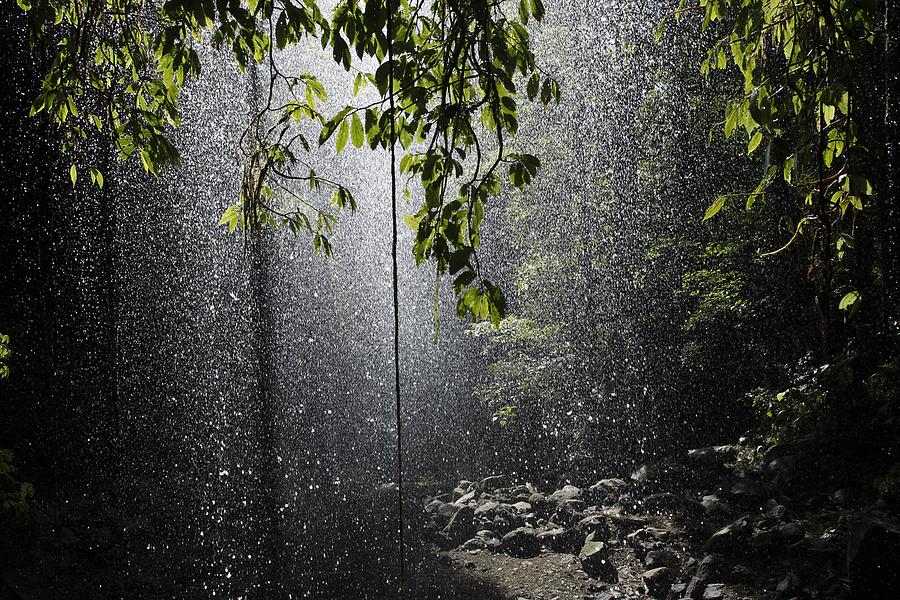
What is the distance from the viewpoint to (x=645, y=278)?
853cm

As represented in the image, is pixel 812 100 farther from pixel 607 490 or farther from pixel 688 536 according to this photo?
pixel 607 490

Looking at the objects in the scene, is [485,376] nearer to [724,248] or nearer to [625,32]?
[724,248]

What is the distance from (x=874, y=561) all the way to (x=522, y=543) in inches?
155

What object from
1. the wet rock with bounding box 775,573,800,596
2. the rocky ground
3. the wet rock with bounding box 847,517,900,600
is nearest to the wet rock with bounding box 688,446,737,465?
the rocky ground

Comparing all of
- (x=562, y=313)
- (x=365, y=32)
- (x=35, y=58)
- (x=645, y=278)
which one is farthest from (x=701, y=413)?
(x=35, y=58)

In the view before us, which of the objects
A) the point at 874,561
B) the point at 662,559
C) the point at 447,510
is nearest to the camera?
the point at 874,561

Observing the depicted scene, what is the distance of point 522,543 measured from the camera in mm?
6801

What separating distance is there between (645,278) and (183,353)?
8.59 m

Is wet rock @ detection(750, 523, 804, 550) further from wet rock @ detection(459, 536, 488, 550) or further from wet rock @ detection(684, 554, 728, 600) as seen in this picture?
wet rock @ detection(459, 536, 488, 550)

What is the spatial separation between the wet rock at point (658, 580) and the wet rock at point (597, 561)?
43cm

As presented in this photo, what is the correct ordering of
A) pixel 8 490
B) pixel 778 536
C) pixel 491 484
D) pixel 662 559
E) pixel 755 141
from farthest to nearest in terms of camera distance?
pixel 491 484 < pixel 662 559 < pixel 8 490 < pixel 778 536 < pixel 755 141

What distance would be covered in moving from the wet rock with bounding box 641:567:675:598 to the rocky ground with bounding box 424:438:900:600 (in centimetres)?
1

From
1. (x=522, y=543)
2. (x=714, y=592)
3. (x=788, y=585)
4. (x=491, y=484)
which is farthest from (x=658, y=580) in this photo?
(x=491, y=484)

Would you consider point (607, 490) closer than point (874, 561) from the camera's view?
No
